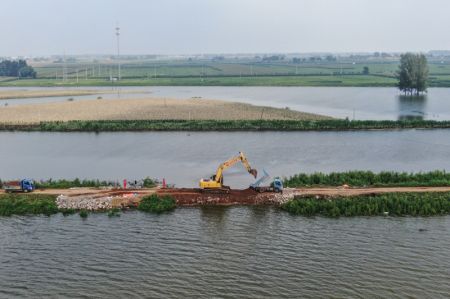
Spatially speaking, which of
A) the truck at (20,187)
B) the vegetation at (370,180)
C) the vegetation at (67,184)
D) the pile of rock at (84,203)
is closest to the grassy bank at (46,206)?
the pile of rock at (84,203)

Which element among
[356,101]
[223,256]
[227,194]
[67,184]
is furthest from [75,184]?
[356,101]

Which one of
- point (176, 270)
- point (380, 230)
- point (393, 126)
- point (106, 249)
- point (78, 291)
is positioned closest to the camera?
point (78, 291)

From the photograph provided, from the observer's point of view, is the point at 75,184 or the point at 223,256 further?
the point at 75,184

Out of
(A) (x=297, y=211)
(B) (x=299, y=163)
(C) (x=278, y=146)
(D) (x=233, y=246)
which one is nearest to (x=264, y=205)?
A: (A) (x=297, y=211)

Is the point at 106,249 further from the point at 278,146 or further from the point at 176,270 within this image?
the point at 278,146

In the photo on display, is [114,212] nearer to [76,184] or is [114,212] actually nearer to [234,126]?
[76,184]

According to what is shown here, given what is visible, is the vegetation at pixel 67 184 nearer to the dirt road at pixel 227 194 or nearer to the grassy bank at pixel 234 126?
the dirt road at pixel 227 194

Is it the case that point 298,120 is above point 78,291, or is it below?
above
